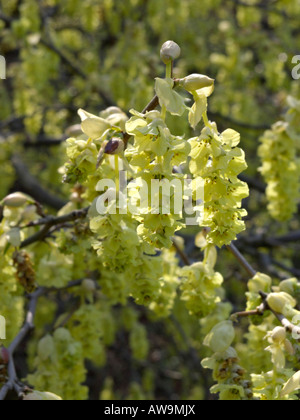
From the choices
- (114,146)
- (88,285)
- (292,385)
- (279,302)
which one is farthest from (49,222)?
(292,385)

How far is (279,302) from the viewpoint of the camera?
1575mm

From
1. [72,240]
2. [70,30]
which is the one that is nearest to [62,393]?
[72,240]

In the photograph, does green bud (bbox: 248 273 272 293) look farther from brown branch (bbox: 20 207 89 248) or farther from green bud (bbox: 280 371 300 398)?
brown branch (bbox: 20 207 89 248)

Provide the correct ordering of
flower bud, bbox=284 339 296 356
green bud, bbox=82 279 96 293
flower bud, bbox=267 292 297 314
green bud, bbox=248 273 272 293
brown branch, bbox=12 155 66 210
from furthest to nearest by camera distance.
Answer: brown branch, bbox=12 155 66 210
green bud, bbox=82 279 96 293
green bud, bbox=248 273 272 293
flower bud, bbox=267 292 297 314
flower bud, bbox=284 339 296 356

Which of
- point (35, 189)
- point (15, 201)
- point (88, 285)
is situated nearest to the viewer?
point (15, 201)

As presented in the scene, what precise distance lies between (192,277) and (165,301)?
0.26 m

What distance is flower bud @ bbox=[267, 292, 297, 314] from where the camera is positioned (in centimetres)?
157

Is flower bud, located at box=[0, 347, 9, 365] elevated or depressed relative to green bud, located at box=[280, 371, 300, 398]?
elevated

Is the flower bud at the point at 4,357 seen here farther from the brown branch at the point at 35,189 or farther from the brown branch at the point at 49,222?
the brown branch at the point at 35,189

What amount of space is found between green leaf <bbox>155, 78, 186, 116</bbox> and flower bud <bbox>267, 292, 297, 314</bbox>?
0.67 meters

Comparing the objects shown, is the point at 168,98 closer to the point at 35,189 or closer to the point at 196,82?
the point at 196,82

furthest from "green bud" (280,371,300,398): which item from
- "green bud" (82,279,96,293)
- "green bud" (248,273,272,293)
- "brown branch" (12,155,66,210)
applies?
"brown branch" (12,155,66,210)

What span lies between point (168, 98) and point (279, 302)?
2.37 ft

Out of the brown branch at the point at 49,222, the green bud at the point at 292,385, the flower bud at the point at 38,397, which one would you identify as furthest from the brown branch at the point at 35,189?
the green bud at the point at 292,385
